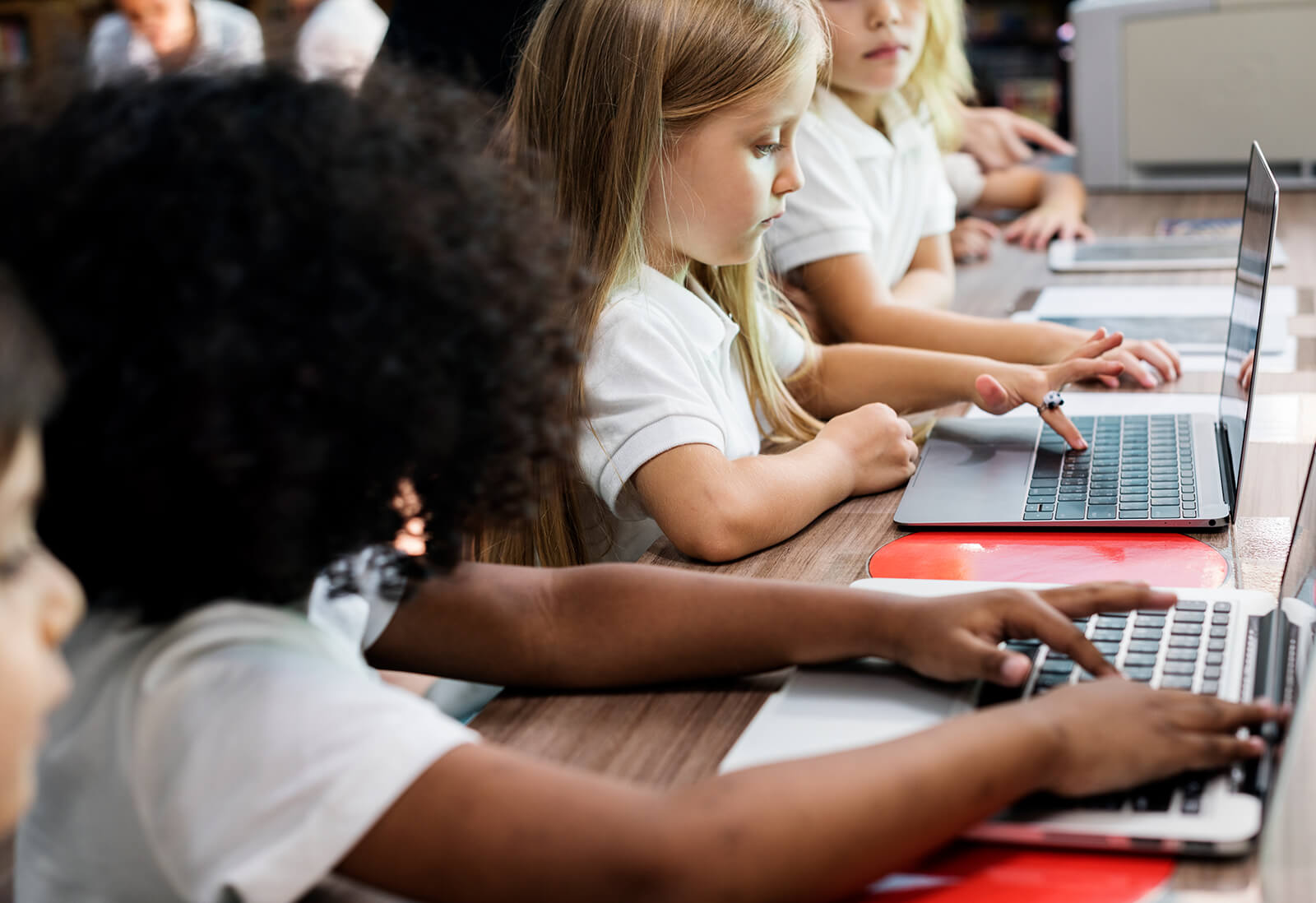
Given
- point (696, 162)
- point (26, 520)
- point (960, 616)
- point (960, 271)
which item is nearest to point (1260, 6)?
point (960, 271)

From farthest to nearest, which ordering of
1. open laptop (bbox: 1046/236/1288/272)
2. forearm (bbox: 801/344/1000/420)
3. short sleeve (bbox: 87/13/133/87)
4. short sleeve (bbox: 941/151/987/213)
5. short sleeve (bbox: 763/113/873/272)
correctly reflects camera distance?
short sleeve (bbox: 941/151/987/213) → open laptop (bbox: 1046/236/1288/272) → short sleeve (bbox: 763/113/873/272) → forearm (bbox: 801/344/1000/420) → short sleeve (bbox: 87/13/133/87)

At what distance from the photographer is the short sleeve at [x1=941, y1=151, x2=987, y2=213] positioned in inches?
82.7

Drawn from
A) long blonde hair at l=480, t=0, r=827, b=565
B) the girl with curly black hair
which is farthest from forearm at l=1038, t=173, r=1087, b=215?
the girl with curly black hair

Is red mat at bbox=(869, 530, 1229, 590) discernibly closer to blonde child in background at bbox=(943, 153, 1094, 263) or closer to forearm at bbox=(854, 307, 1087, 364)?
forearm at bbox=(854, 307, 1087, 364)

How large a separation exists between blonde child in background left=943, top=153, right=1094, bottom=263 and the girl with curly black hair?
146 centimetres

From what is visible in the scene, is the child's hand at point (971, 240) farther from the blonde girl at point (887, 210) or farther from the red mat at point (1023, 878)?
the red mat at point (1023, 878)

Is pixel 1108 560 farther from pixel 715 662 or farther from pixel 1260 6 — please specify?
pixel 1260 6

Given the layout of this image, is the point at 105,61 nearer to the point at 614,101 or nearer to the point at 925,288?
the point at 614,101

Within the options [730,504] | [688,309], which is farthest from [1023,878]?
[688,309]

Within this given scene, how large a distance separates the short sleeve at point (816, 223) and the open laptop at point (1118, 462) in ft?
1.24

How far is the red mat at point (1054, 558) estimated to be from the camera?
855 mm

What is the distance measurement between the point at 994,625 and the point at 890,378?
2.01 ft

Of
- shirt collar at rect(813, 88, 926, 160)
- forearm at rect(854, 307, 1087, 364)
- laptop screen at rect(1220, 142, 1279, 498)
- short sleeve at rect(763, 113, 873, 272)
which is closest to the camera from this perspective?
laptop screen at rect(1220, 142, 1279, 498)

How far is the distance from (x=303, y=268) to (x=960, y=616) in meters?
0.39
